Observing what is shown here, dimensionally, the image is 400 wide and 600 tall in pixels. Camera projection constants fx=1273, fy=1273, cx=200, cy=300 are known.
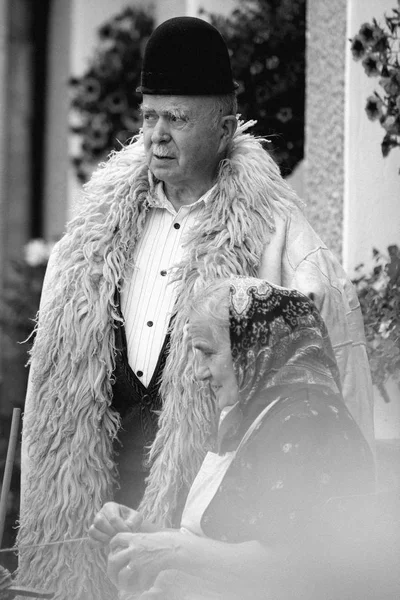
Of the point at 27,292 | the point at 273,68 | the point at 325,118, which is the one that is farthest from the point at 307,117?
the point at 27,292

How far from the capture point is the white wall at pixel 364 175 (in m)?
4.38

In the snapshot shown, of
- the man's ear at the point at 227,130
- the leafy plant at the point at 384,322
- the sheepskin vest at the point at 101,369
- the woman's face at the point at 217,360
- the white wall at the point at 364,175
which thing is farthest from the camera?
the white wall at the point at 364,175

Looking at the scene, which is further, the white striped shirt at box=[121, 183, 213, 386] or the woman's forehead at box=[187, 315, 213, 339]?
the white striped shirt at box=[121, 183, 213, 386]

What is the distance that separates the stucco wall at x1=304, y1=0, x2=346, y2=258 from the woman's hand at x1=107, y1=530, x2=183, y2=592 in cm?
251

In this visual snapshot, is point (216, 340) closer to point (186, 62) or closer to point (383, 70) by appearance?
point (186, 62)

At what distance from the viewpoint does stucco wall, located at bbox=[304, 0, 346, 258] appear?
4.70 meters

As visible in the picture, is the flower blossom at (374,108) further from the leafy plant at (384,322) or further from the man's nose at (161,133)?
the man's nose at (161,133)

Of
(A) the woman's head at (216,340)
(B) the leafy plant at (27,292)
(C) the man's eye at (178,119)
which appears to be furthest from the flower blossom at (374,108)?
(B) the leafy plant at (27,292)

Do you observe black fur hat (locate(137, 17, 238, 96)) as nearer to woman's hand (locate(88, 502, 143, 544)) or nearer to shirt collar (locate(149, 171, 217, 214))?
shirt collar (locate(149, 171, 217, 214))

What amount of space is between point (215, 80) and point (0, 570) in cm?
129

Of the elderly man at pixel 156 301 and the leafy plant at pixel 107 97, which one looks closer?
the elderly man at pixel 156 301

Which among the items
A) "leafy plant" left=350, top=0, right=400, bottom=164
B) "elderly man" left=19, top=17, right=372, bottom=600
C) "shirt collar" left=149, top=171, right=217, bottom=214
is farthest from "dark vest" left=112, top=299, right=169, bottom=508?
"leafy plant" left=350, top=0, right=400, bottom=164

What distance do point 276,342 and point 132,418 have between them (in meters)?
0.88

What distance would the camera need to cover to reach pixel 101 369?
3068 millimetres
